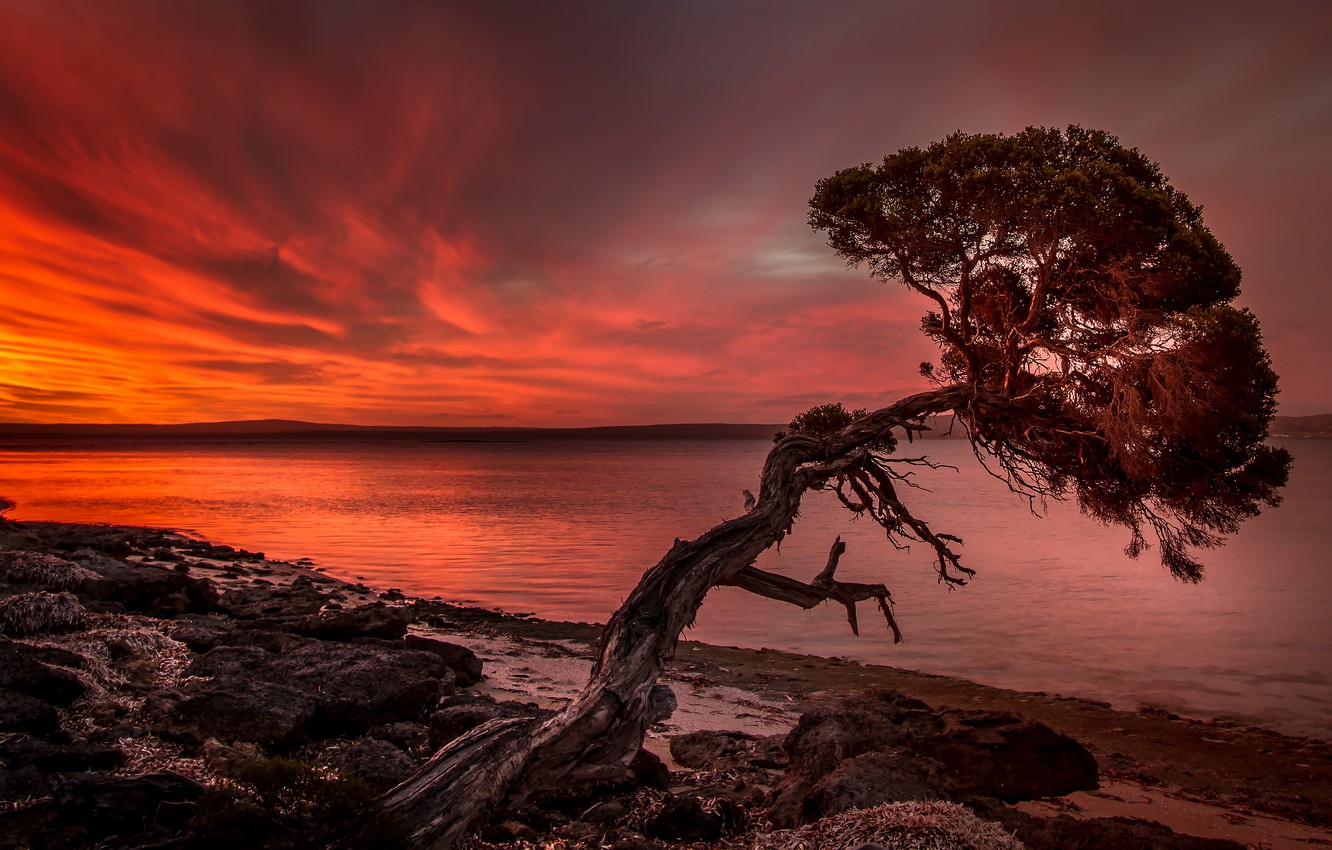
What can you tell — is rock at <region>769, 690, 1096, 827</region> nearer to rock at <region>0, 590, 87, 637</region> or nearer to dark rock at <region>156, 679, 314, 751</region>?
dark rock at <region>156, 679, 314, 751</region>

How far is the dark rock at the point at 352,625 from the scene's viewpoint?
1145cm

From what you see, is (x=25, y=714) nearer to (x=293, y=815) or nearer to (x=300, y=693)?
(x=300, y=693)

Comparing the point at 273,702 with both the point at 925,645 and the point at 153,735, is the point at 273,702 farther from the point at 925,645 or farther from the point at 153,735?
the point at 925,645

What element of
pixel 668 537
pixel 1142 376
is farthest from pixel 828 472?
pixel 668 537

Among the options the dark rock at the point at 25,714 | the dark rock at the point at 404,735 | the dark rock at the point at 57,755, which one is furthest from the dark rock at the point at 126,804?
the dark rock at the point at 404,735

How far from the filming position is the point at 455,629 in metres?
15.5

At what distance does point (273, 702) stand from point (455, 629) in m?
8.97

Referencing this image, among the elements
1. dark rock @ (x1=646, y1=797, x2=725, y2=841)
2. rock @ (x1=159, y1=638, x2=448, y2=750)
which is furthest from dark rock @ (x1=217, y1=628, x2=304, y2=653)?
dark rock @ (x1=646, y1=797, x2=725, y2=841)

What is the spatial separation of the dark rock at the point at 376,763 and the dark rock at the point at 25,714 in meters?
2.17

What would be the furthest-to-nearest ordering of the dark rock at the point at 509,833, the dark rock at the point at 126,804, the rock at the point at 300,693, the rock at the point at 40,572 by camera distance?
1. the rock at the point at 40,572
2. the rock at the point at 300,693
3. the dark rock at the point at 509,833
4. the dark rock at the point at 126,804

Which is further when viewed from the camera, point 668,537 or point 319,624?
point 668,537

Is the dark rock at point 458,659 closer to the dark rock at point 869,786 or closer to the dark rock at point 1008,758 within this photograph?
the dark rock at point 869,786

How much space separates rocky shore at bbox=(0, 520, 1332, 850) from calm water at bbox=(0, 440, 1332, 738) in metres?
2.96

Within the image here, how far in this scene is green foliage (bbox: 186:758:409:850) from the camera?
407 centimetres
